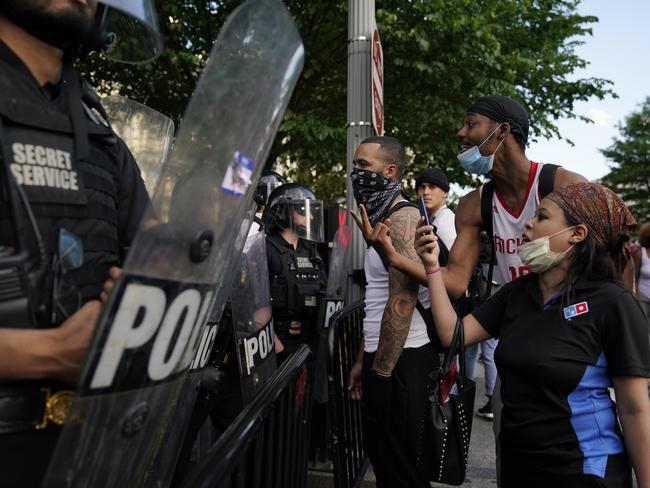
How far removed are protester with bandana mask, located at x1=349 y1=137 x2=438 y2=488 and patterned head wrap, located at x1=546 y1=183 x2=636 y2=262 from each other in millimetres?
795

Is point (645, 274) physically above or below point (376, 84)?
below

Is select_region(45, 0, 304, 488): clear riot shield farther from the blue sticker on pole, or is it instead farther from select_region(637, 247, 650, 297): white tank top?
select_region(637, 247, 650, 297): white tank top

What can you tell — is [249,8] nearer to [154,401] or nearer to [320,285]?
[154,401]

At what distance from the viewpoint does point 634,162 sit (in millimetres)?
37625

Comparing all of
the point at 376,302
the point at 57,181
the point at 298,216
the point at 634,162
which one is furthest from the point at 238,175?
the point at 634,162

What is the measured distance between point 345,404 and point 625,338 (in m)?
1.85

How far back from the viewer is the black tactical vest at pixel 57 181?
1.16 m

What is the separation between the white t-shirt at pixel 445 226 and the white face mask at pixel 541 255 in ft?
6.50

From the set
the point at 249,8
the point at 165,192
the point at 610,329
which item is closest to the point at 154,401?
the point at 165,192

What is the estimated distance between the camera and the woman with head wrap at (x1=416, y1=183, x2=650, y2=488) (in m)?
1.90

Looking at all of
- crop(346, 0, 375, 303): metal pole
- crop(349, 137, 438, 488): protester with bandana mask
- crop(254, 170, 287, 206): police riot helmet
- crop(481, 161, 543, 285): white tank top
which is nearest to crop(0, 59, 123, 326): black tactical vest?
crop(349, 137, 438, 488): protester with bandana mask

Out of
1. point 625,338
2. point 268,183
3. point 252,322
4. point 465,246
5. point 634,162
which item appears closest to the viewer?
point 625,338

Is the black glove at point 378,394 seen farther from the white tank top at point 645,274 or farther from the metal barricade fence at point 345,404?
the white tank top at point 645,274

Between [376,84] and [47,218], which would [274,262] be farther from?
[47,218]
